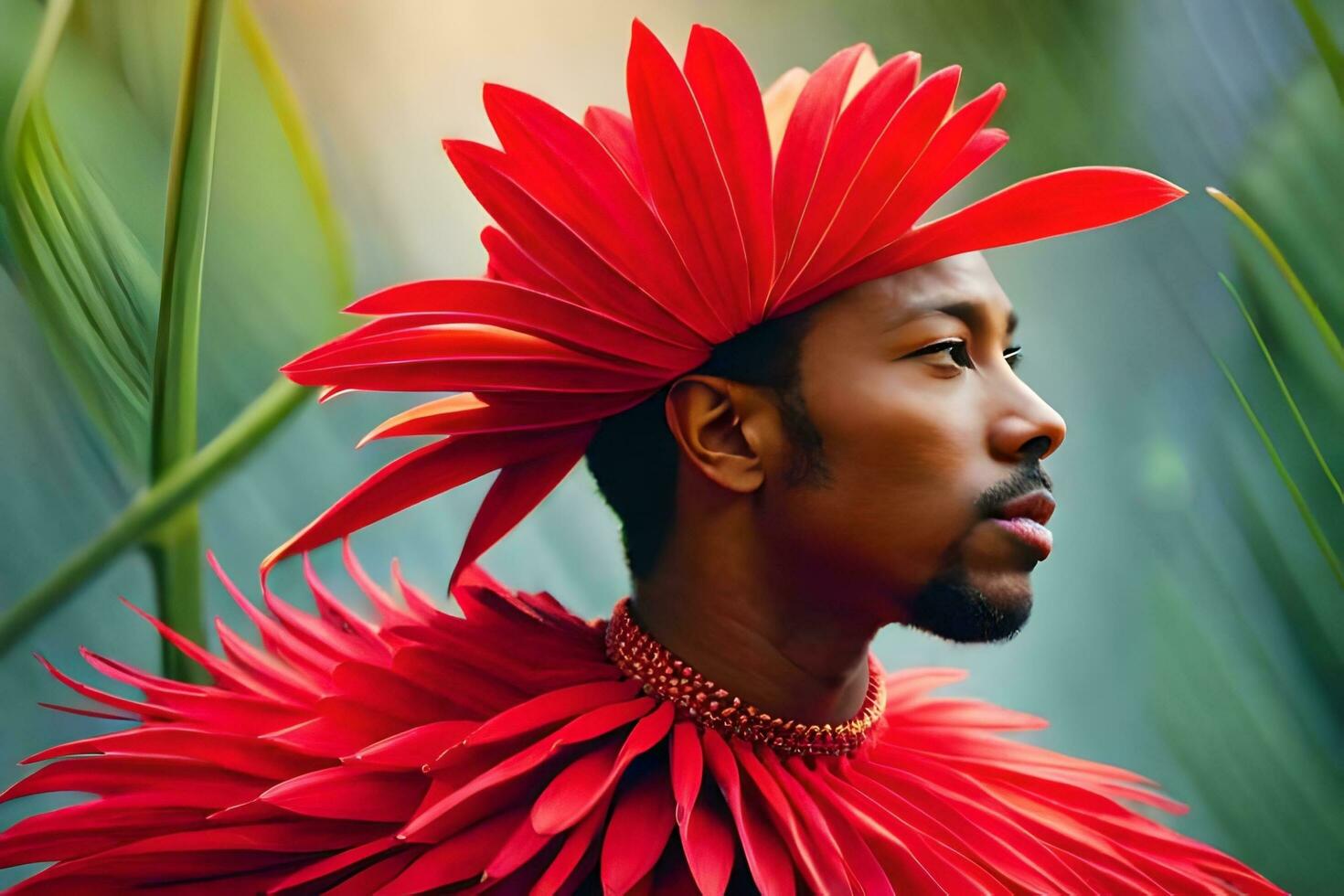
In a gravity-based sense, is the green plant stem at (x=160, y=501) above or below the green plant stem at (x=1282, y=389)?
above

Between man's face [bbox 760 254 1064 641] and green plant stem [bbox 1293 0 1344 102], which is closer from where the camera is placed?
man's face [bbox 760 254 1064 641]

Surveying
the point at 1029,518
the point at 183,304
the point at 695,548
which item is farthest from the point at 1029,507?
the point at 183,304

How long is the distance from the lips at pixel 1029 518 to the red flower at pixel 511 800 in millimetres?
158

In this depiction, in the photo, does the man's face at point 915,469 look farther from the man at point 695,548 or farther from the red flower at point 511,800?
the red flower at point 511,800

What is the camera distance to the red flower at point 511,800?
0.61 meters

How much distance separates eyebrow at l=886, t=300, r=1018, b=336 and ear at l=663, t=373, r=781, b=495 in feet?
0.33

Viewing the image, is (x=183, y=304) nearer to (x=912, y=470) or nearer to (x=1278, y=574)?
(x=912, y=470)

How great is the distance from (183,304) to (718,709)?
0.56 m

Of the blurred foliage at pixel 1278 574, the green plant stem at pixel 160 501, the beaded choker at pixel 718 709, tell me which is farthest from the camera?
the blurred foliage at pixel 1278 574

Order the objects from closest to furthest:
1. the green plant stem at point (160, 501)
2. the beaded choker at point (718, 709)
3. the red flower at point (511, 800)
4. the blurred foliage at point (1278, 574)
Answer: the red flower at point (511, 800), the beaded choker at point (718, 709), the green plant stem at point (160, 501), the blurred foliage at point (1278, 574)

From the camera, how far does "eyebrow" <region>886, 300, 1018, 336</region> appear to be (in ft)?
2.35

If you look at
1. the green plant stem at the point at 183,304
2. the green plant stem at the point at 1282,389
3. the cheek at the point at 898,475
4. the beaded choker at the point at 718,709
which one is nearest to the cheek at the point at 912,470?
the cheek at the point at 898,475

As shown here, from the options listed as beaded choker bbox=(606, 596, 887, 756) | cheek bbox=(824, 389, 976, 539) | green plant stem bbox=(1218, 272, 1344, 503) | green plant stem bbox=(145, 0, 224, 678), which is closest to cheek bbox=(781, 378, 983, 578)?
cheek bbox=(824, 389, 976, 539)

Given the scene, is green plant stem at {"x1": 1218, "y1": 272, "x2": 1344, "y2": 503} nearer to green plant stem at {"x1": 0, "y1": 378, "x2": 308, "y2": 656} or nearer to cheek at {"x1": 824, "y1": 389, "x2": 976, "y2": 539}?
cheek at {"x1": 824, "y1": 389, "x2": 976, "y2": 539}
